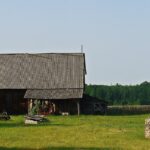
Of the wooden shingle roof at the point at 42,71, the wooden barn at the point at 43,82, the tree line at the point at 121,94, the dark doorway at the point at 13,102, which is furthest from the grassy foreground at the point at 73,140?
the tree line at the point at 121,94

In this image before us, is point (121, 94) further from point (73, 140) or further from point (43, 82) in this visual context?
point (73, 140)

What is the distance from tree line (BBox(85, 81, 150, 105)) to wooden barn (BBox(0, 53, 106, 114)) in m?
66.1

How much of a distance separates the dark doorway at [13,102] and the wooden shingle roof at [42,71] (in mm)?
728

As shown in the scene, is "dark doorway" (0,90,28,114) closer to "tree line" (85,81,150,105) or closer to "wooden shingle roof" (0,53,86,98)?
"wooden shingle roof" (0,53,86,98)

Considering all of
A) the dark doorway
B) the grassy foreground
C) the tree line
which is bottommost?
the grassy foreground

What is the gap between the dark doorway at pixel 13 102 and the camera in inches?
2339

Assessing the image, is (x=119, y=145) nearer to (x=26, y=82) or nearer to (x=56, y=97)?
(x=56, y=97)

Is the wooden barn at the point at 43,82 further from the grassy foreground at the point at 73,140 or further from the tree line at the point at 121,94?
the tree line at the point at 121,94

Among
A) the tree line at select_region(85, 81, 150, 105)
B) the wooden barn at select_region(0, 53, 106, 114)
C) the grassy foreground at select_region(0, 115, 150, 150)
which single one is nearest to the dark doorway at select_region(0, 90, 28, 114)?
the wooden barn at select_region(0, 53, 106, 114)

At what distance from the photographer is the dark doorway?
5941cm

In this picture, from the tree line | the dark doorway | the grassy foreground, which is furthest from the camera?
the tree line

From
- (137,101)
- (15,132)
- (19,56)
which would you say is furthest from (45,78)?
(137,101)

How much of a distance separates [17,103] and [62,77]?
19.0ft

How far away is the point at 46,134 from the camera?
1176 inches
